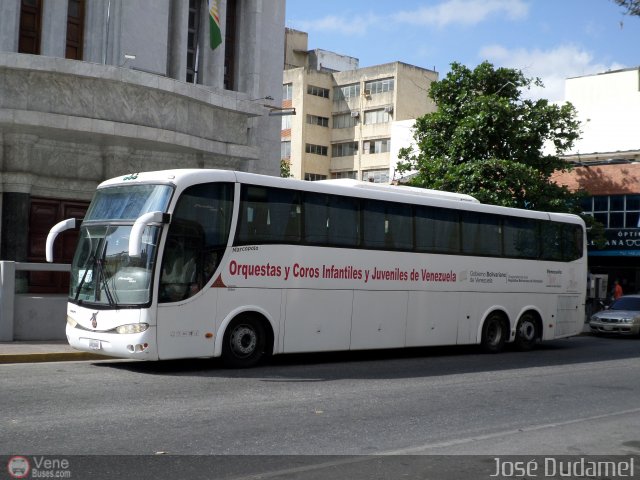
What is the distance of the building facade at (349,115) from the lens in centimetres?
6912

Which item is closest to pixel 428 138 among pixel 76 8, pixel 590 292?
pixel 590 292

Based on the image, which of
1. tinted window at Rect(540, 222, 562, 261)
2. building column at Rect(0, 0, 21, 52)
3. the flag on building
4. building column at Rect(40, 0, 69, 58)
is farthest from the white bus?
building column at Rect(40, 0, 69, 58)

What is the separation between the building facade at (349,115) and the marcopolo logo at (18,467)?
6099cm

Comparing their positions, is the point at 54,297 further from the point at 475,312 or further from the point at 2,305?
the point at 475,312

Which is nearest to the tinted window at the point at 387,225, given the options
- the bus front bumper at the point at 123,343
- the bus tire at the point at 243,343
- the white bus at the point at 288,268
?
the white bus at the point at 288,268

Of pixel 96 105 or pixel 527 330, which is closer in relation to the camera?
pixel 96 105

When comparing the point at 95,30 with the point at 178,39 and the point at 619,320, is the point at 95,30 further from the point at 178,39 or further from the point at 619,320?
the point at 619,320

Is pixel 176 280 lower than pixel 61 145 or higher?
lower

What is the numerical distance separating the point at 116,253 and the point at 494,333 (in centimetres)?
1003

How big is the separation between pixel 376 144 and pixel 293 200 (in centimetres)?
5654

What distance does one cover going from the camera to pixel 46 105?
1966 centimetres

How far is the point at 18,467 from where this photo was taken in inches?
266

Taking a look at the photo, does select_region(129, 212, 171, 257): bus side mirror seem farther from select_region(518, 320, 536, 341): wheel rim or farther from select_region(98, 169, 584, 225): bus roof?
select_region(518, 320, 536, 341): wheel rim

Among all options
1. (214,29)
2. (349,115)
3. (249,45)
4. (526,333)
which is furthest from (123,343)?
(349,115)
